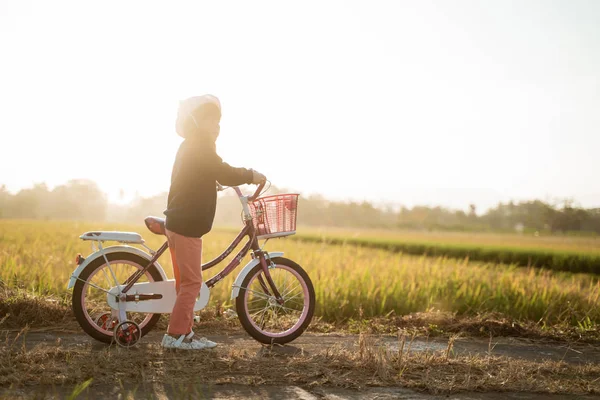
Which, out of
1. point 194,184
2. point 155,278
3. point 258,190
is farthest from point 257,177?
point 155,278

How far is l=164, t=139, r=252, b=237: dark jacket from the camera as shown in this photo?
393 centimetres

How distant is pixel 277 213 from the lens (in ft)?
14.0

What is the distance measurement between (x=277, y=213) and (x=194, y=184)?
736 mm

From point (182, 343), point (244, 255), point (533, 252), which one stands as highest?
point (244, 255)

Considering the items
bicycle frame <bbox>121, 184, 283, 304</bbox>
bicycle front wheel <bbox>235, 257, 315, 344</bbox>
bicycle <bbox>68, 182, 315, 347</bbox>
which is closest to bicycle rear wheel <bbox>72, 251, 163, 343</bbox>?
bicycle <bbox>68, 182, 315, 347</bbox>

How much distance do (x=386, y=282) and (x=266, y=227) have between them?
2947 millimetres

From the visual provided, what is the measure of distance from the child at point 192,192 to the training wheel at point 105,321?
56 cm

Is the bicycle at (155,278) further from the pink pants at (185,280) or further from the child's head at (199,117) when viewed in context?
the child's head at (199,117)

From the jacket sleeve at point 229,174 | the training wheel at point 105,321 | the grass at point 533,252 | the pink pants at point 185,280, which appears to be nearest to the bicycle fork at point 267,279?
the pink pants at point 185,280

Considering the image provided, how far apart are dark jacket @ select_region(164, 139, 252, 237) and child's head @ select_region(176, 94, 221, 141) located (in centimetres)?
7

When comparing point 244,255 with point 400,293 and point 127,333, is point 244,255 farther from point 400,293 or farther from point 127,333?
point 400,293

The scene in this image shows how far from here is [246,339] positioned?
15.4ft

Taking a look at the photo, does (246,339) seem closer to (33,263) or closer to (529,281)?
(33,263)

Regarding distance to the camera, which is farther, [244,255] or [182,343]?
[244,255]
